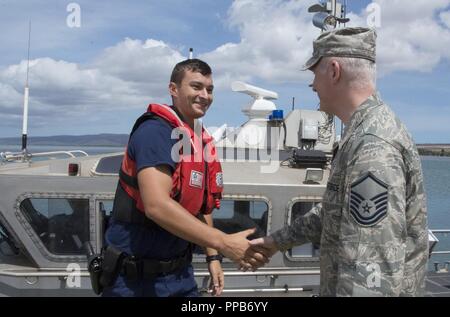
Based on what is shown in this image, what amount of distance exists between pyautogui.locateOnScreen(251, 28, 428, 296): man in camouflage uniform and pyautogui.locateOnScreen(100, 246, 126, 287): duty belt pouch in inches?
41.2

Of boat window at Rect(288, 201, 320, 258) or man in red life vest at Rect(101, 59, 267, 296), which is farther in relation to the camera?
boat window at Rect(288, 201, 320, 258)

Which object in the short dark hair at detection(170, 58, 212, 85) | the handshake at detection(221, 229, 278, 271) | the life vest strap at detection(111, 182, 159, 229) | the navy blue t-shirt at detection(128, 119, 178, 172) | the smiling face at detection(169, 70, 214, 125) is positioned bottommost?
the handshake at detection(221, 229, 278, 271)

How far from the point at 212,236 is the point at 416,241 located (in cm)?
93

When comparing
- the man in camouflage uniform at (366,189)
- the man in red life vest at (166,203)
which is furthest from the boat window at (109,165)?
the man in camouflage uniform at (366,189)

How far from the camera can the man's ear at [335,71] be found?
6.55 feet

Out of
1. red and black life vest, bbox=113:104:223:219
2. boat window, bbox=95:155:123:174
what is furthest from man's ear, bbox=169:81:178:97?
boat window, bbox=95:155:123:174

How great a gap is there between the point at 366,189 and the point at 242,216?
108 inches

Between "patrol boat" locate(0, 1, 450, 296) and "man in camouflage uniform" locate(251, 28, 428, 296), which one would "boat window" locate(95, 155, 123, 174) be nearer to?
"patrol boat" locate(0, 1, 450, 296)

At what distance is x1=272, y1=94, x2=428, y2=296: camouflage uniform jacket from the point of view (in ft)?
5.68

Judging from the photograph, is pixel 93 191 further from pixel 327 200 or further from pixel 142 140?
pixel 327 200

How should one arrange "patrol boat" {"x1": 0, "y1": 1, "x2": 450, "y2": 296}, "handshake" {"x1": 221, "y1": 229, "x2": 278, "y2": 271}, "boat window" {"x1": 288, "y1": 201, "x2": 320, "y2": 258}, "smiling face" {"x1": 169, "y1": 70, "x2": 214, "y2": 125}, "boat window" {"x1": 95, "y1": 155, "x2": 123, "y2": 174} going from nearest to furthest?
"handshake" {"x1": 221, "y1": 229, "x2": 278, "y2": 271}
"smiling face" {"x1": 169, "y1": 70, "x2": 214, "y2": 125}
"patrol boat" {"x1": 0, "y1": 1, "x2": 450, "y2": 296}
"boat window" {"x1": 95, "y1": 155, "x2": 123, "y2": 174}
"boat window" {"x1": 288, "y1": 201, "x2": 320, "y2": 258}

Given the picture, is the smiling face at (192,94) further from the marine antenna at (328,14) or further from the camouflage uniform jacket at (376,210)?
the marine antenna at (328,14)

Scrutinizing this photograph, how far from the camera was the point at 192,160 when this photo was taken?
2.65 m
